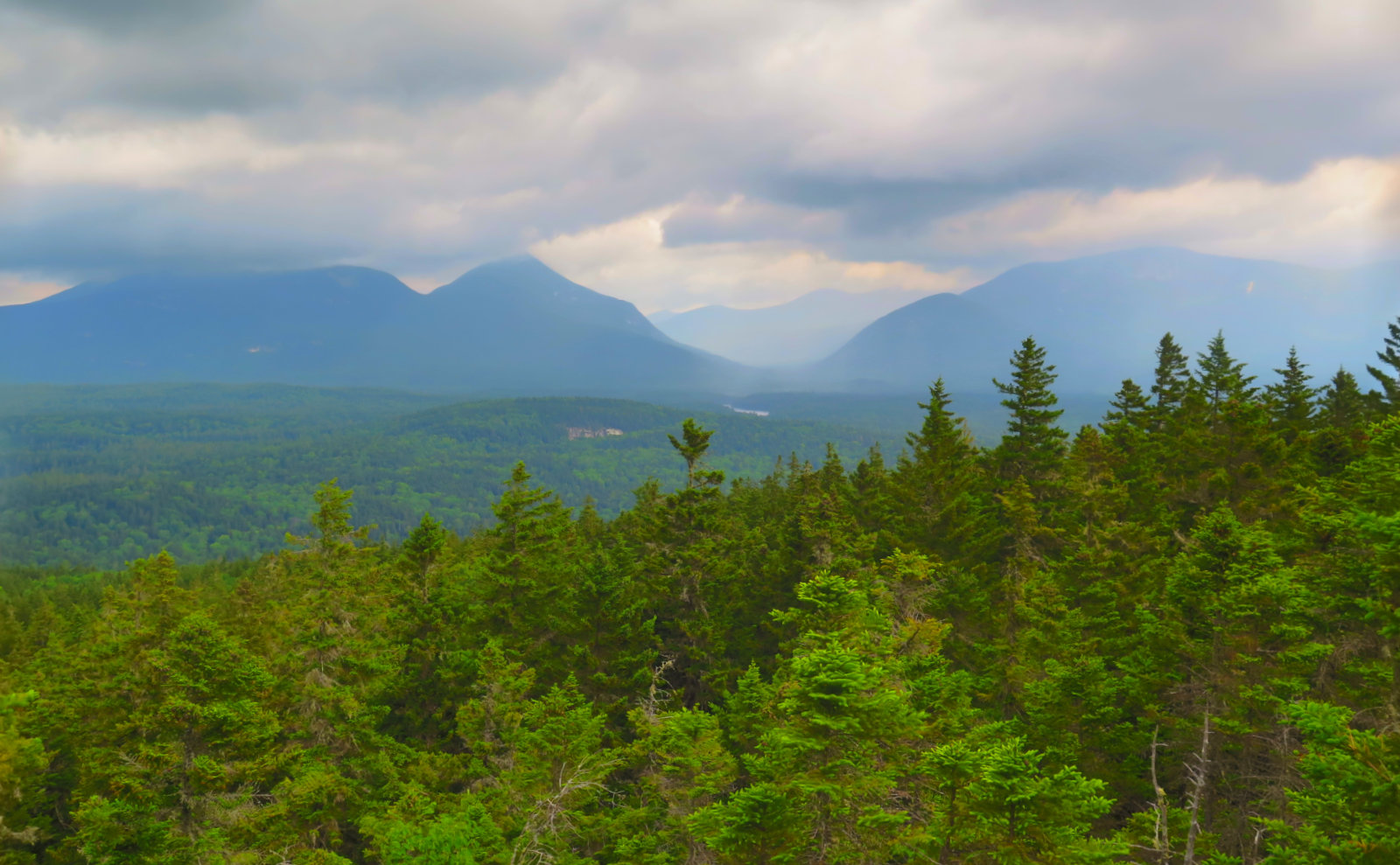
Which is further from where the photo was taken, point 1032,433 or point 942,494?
point 1032,433

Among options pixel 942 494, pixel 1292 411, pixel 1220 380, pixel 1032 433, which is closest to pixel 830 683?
pixel 942 494

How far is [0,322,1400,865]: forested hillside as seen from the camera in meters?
13.1

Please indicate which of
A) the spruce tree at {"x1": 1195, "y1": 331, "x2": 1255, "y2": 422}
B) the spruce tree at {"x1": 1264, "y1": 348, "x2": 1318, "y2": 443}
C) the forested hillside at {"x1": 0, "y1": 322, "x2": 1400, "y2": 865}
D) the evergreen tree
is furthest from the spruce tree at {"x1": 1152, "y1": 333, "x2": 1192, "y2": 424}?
the evergreen tree

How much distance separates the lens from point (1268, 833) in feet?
60.1

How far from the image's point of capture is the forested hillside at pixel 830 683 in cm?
1311

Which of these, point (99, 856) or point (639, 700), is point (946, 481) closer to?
point (639, 700)

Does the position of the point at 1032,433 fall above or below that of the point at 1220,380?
below

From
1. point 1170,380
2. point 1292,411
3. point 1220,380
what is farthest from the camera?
point 1170,380

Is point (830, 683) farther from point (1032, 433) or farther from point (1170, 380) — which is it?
point (1170, 380)

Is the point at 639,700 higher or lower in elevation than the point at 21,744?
lower

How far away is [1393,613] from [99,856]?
29333 mm

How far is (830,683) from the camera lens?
1307cm

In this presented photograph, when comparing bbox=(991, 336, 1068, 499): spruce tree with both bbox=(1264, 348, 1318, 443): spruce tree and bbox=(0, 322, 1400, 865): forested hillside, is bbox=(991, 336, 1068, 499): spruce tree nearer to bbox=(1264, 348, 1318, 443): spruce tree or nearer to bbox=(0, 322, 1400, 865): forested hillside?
bbox=(0, 322, 1400, 865): forested hillside

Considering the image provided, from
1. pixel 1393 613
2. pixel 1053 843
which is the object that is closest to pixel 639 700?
pixel 1053 843
